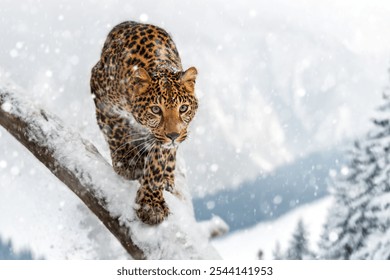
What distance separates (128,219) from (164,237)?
349 mm

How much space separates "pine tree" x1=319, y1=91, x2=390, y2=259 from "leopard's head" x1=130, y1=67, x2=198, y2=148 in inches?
262

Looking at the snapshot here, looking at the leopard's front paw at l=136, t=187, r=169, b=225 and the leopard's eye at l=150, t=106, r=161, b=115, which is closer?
the leopard's eye at l=150, t=106, r=161, b=115

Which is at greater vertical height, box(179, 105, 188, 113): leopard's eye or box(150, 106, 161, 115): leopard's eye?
box(179, 105, 188, 113): leopard's eye

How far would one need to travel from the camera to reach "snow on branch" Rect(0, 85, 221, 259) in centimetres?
438

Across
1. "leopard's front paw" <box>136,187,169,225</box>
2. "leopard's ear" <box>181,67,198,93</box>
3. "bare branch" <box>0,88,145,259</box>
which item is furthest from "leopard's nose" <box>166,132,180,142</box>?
"bare branch" <box>0,88,145,259</box>

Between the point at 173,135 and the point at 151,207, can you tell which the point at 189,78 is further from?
the point at 151,207

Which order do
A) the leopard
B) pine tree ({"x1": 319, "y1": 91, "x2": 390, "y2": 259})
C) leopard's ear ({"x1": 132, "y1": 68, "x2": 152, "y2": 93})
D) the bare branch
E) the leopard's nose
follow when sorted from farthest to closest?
1. pine tree ({"x1": 319, "y1": 91, "x2": 390, "y2": 259})
2. the bare branch
3. leopard's ear ({"x1": 132, "y1": 68, "x2": 152, "y2": 93})
4. the leopard
5. the leopard's nose

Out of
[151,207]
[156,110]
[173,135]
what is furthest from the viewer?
[151,207]

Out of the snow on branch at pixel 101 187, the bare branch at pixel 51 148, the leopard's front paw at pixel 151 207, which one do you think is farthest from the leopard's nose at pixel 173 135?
the bare branch at pixel 51 148

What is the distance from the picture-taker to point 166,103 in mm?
3918

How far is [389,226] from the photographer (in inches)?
379

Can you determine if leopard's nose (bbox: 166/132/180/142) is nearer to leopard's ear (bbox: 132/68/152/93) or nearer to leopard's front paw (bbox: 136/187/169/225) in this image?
leopard's ear (bbox: 132/68/152/93)

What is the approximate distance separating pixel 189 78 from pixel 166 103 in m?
0.29

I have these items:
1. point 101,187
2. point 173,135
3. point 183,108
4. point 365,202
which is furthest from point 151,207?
point 365,202
